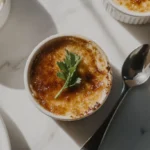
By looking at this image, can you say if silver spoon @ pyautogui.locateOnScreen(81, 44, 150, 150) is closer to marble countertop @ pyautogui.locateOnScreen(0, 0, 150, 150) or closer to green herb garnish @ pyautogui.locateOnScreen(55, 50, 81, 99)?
marble countertop @ pyautogui.locateOnScreen(0, 0, 150, 150)

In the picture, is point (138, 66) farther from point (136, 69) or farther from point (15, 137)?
point (15, 137)

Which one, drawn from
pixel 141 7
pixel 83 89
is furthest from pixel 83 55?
pixel 141 7

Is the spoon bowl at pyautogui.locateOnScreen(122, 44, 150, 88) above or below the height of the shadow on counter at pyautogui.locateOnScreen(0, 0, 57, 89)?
below

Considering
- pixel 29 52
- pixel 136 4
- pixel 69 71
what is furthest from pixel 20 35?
pixel 136 4

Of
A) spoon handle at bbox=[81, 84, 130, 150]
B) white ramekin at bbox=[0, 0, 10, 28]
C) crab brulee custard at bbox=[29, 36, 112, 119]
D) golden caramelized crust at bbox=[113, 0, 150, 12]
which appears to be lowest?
spoon handle at bbox=[81, 84, 130, 150]

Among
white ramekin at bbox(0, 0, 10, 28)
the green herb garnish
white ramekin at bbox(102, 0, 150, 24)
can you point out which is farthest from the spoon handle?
white ramekin at bbox(0, 0, 10, 28)

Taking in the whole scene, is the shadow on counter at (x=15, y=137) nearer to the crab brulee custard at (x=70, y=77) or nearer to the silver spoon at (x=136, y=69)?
the crab brulee custard at (x=70, y=77)

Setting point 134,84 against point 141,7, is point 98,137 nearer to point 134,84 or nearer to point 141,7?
point 134,84
